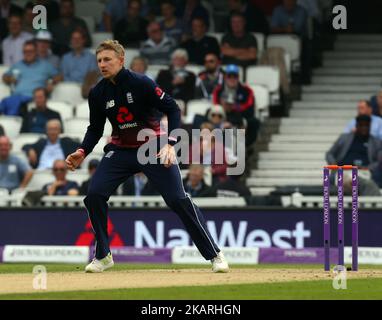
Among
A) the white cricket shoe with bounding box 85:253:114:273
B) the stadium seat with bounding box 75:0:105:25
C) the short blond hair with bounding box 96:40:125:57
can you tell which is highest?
the stadium seat with bounding box 75:0:105:25

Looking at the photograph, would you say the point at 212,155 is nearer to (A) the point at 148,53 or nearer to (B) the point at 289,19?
(A) the point at 148,53

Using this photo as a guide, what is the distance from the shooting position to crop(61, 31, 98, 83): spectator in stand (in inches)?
822

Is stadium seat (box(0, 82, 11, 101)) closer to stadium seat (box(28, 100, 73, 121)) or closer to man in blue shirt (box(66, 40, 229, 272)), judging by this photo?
stadium seat (box(28, 100, 73, 121))

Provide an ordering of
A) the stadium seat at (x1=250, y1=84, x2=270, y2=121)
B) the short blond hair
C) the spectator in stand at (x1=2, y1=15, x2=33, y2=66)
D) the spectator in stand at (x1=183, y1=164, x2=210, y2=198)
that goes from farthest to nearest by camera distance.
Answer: the spectator in stand at (x1=2, y1=15, x2=33, y2=66) → the stadium seat at (x1=250, y1=84, x2=270, y2=121) → the spectator in stand at (x1=183, y1=164, x2=210, y2=198) → the short blond hair

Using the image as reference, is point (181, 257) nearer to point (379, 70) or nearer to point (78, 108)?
point (78, 108)

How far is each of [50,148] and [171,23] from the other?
3.46m

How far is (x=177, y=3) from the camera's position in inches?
863

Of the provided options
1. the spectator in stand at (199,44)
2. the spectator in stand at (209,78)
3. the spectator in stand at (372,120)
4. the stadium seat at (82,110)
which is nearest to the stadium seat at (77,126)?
the stadium seat at (82,110)

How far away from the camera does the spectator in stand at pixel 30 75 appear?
20797 mm

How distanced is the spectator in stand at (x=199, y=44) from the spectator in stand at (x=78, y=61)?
1377 mm

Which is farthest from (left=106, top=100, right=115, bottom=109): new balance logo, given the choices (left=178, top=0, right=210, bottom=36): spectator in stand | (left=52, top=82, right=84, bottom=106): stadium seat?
(left=178, top=0, right=210, bottom=36): spectator in stand

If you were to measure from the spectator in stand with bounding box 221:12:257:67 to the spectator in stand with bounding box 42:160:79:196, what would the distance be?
3.56 metres

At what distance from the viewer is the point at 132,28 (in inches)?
854

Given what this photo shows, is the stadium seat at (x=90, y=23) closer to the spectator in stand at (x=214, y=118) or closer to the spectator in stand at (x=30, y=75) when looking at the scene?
the spectator in stand at (x=30, y=75)
